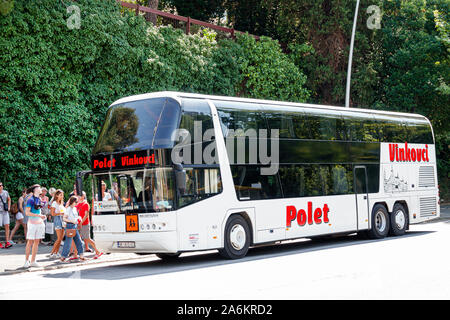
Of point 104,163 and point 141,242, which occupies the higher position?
point 104,163

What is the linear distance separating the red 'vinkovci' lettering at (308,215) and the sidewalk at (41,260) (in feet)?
13.5

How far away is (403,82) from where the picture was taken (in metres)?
33.5

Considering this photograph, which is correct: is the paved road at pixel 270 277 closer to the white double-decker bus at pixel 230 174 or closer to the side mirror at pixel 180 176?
the white double-decker bus at pixel 230 174

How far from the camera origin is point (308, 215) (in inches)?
619

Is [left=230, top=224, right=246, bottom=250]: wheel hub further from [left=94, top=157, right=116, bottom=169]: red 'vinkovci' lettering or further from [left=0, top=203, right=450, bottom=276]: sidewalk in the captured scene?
[left=0, top=203, right=450, bottom=276]: sidewalk

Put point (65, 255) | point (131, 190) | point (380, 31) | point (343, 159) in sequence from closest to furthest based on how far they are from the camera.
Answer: point (131, 190) < point (65, 255) < point (343, 159) < point (380, 31)

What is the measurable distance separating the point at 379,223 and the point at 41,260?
10222 millimetres

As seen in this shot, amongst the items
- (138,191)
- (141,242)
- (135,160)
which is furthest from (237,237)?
(135,160)

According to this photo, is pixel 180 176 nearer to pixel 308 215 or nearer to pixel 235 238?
pixel 235 238

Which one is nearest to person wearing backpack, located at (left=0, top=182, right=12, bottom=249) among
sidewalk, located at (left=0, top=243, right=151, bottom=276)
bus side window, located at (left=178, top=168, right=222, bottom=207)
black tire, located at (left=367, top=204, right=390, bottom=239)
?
sidewalk, located at (left=0, top=243, right=151, bottom=276)

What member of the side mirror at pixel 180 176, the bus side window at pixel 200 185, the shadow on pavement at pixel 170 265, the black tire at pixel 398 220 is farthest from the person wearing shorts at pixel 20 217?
the black tire at pixel 398 220
